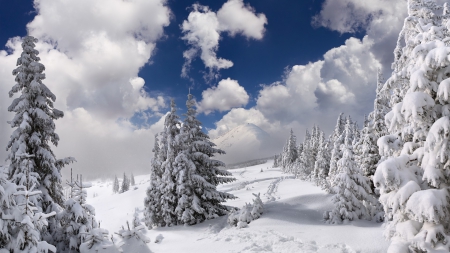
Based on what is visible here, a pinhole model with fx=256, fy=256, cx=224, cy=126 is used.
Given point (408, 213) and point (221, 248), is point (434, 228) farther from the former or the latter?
point (221, 248)

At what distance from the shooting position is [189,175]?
20953 mm

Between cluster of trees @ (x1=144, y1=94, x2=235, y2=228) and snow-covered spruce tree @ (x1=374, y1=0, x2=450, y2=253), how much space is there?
15.0 metres

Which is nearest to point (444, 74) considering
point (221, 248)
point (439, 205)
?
point (439, 205)

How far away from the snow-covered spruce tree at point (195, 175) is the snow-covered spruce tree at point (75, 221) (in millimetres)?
9213

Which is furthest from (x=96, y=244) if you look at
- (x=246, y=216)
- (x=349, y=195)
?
(x=349, y=195)

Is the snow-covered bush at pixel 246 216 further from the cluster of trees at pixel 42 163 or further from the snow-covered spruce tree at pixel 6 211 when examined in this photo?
the snow-covered spruce tree at pixel 6 211

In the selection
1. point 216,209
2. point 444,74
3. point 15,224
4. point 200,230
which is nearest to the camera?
point 444,74

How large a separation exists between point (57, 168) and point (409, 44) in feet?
57.8

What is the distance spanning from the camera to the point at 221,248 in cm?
1223

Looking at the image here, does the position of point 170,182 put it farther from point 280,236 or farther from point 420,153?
point 420,153

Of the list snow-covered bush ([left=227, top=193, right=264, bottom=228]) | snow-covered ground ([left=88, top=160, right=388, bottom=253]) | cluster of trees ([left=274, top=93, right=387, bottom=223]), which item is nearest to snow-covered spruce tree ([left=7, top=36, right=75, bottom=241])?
snow-covered ground ([left=88, top=160, right=388, bottom=253])

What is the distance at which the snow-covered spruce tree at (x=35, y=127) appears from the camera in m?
13.4

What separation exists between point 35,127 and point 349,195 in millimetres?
19655

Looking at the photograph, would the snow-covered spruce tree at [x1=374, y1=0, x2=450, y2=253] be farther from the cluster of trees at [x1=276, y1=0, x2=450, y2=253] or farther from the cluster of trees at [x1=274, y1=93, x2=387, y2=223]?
the cluster of trees at [x1=274, y1=93, x2=387, y2=223]
